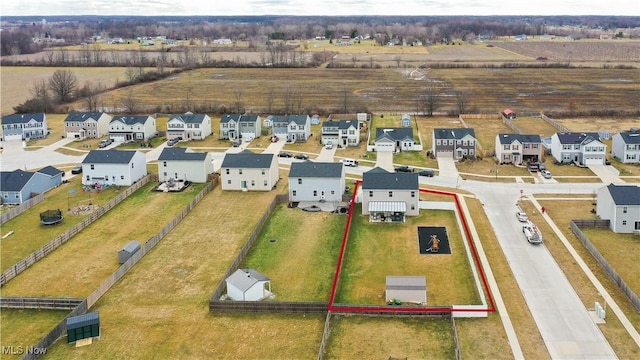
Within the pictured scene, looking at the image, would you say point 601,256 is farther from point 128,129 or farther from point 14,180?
point 128,129

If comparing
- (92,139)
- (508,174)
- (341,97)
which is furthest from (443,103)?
(92,139)

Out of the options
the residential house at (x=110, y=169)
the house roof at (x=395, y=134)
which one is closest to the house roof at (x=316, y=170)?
the residential house at (x=110, y=169)

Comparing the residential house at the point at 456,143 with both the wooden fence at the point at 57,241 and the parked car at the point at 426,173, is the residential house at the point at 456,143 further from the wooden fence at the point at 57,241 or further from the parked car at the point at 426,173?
the wooden fence at the point at 57,241

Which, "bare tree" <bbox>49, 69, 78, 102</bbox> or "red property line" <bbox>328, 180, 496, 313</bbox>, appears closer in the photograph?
"red property line" <bbox>328, 180, 496, 313</bbox>

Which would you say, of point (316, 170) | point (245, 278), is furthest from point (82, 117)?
point (245, 278)

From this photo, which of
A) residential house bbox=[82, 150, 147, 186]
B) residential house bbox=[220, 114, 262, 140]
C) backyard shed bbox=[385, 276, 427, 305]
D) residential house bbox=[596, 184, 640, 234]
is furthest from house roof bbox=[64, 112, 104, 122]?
residential house bbox=[596, 184, 640, 234]

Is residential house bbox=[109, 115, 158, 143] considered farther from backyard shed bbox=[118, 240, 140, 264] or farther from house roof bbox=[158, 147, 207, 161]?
backyard shed bbox=[118, 240, 140, 264]
